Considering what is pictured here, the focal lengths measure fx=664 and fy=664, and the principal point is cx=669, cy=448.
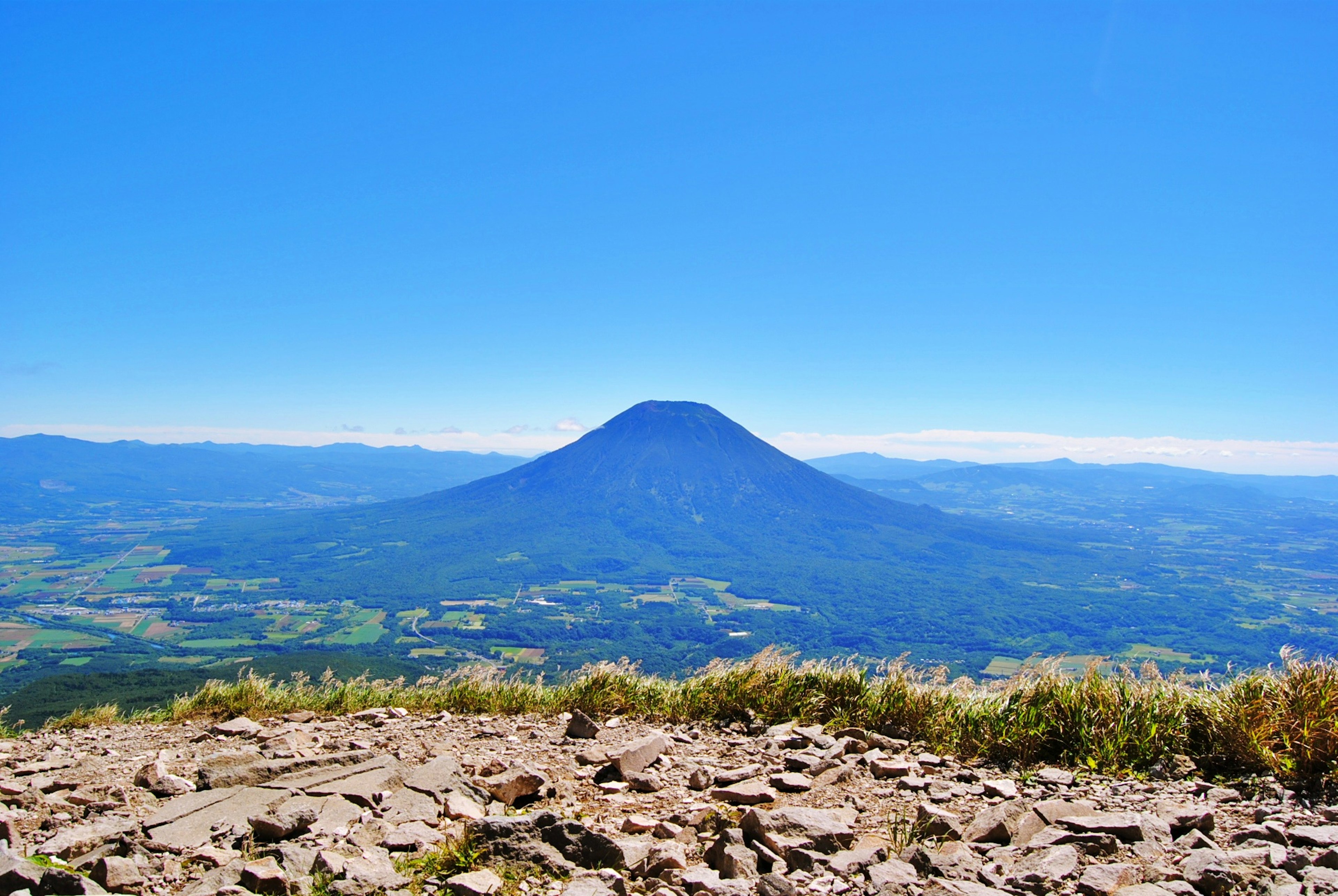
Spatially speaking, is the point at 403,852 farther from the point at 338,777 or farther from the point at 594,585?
the point at 594,585

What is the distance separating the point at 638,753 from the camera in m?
5.82

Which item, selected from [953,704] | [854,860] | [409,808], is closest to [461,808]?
[409,808]

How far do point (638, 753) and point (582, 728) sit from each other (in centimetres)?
119

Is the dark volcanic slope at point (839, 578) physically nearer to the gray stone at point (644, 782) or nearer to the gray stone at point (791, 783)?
the gray stone at point (791, 783)

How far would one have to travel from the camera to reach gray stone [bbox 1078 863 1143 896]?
11.6 ft

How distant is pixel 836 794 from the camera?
5.19 meters

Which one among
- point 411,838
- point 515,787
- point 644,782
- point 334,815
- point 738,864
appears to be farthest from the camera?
point 644,782

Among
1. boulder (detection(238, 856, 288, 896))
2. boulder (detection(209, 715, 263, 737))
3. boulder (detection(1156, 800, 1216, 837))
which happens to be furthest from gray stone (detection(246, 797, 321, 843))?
boulder (detection(1156, 800, 1216, 837))

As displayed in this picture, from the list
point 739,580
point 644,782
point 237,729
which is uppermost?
point 644,782

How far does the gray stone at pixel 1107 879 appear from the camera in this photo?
11.6 feet

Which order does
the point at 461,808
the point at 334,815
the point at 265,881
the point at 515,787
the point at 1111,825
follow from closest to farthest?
1. the point at 265,881
2. the point at 1111,825
3. the point at 334,815
4. the point at 461,808
5. the point at 515,787

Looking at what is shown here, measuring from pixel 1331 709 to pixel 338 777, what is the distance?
782 cm

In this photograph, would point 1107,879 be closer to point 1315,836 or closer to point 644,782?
point 1315,836

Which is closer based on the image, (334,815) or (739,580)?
(334,815)
